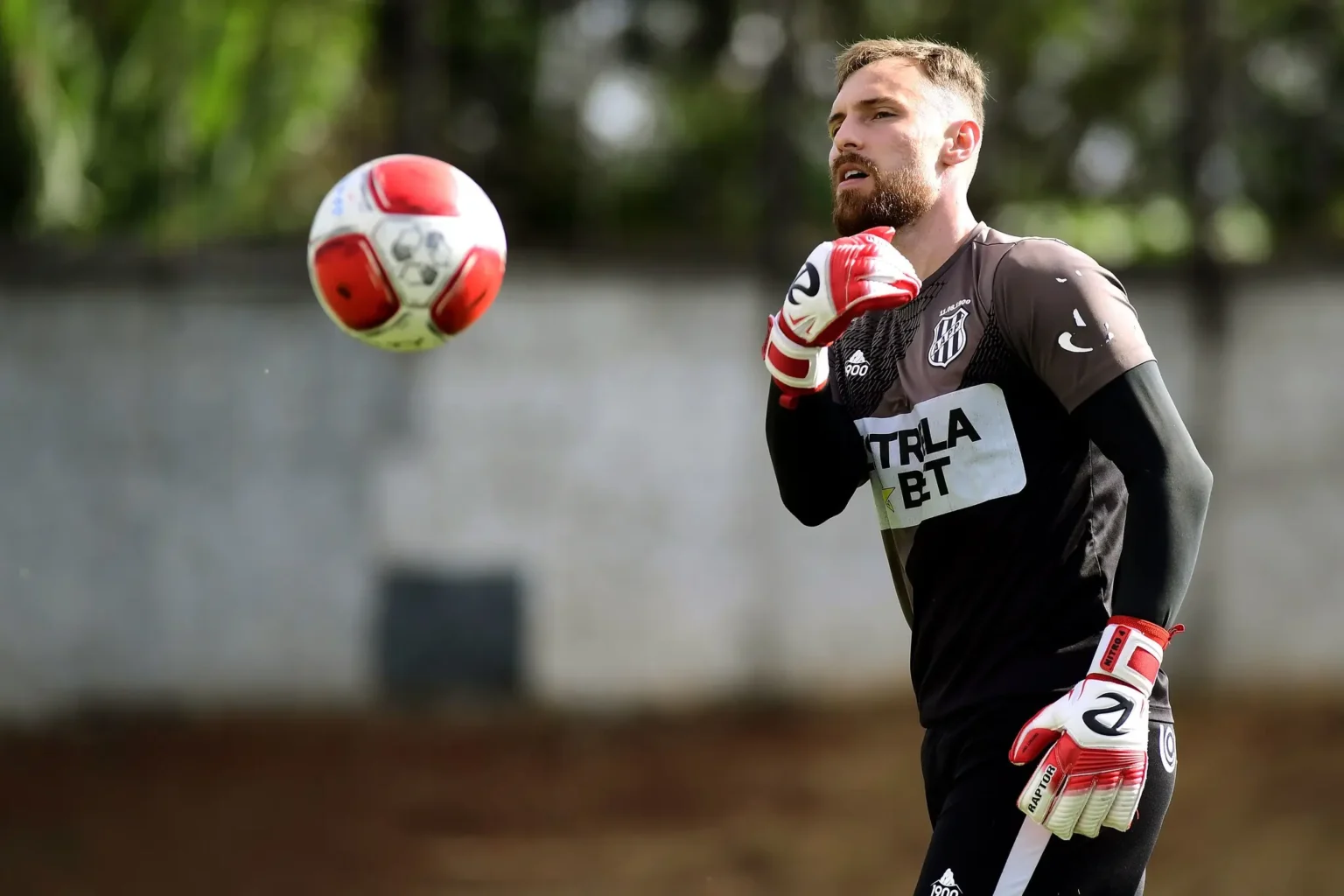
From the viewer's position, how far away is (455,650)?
34.1 feet

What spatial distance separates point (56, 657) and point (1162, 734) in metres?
8.71

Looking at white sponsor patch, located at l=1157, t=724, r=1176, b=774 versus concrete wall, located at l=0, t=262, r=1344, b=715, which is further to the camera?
concrete wall, located at l=0, t=262, r=1344, b=715

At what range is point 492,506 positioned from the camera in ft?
34.5

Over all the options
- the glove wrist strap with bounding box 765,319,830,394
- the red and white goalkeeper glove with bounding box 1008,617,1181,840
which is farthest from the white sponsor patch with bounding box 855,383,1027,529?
the red and white goalkeeper glove with bounding box 1008,617,1181,840

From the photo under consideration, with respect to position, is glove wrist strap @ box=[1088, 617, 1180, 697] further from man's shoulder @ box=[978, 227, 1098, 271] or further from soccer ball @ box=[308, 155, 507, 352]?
soccer ball @ box=[308, 155, 507, 352]

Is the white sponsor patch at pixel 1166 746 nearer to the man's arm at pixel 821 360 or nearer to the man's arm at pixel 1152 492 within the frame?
the man's arm at pixel 1152 492

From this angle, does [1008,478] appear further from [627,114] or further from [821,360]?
[627,114]

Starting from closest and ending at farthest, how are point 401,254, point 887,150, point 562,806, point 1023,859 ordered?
point 1023,859
point 887,150
point 401,254
point 562,806

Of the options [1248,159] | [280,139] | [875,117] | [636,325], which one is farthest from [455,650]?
[875,117]

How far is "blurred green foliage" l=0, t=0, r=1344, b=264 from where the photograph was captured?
36.7 ft

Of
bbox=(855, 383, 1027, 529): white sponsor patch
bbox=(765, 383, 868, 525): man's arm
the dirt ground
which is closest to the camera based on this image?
bbox=(855, 383, 1027, 529): white sponsor patch

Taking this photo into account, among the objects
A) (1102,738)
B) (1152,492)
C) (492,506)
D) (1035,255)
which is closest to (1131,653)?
(1102,738)

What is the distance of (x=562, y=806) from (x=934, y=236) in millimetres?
6630

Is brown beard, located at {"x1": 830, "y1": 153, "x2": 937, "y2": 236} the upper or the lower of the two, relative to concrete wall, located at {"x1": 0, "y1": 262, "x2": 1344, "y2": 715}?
upper
